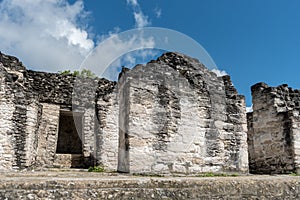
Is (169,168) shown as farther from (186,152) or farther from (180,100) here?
(180,100)

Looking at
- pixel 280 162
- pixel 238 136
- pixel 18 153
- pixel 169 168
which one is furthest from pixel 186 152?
pixel 18 153

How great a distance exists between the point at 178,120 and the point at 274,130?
3.83 metres

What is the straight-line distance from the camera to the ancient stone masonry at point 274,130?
734cm

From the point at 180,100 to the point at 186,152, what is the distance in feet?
3.12

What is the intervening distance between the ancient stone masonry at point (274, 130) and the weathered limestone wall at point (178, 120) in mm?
2086

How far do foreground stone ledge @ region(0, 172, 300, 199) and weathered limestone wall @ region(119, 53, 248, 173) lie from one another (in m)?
1.64

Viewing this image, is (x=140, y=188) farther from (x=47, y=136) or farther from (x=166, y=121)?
(x=47, y=136)

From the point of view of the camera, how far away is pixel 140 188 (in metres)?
2.75

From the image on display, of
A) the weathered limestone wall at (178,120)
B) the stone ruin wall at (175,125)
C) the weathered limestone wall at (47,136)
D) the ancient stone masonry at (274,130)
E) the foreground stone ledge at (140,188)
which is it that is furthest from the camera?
the weathered limestone wall at (47,136)

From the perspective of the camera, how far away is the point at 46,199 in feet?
7.69

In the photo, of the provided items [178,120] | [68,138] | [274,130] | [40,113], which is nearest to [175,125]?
[178,120]

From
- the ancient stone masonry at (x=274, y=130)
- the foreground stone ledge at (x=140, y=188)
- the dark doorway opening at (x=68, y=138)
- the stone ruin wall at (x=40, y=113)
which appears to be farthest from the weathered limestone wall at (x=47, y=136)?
the foreground stone ledge at (x=140, y=188)

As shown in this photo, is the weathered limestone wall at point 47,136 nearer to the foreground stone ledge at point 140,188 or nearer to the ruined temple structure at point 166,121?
the ruined temple structure at point 166,121

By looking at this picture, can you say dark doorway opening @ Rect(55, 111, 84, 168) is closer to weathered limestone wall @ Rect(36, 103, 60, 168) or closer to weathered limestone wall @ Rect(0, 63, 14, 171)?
weathered limestone wall @ Rect(36, 103, 60, 168)
